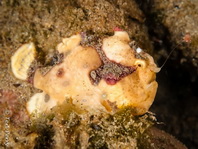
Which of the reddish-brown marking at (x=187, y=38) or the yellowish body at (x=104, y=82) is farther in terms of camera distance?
the reddish-brown marking at (x=187, y=38)

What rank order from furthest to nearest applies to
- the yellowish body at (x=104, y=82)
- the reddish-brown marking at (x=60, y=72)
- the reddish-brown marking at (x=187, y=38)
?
the reddish-brown marking at (x=187, y=38) → the reddish-brown marking at (x=60, y=72) → the yellowish body at (x=104, y=82)

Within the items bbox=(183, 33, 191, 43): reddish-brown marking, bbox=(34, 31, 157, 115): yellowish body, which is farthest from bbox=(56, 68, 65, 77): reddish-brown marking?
bbox=(183, 33, 191, 43): reddish-brown marking

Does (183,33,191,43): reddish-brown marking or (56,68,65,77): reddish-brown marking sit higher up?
(183,33,191,43): reddish-brown marking

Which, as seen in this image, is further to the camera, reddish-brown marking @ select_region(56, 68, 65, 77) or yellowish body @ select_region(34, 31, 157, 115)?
reddish-brown marking @ select_region(56, 68, 65, 77)

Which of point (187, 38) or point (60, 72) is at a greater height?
point (187, 38)

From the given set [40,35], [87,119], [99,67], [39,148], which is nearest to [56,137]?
[39,148]

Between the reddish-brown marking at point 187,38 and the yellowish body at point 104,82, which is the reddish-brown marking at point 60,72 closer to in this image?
the yellowish body at point 104,82

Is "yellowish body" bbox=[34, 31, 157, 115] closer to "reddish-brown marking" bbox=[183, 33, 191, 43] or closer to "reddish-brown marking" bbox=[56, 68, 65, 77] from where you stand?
"reddish-brown marking" bbox=[56, 68, 65, 77]

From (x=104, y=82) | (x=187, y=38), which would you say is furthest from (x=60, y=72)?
(x=187, y=38)

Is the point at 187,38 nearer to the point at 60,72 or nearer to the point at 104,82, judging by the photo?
the point at 104,82

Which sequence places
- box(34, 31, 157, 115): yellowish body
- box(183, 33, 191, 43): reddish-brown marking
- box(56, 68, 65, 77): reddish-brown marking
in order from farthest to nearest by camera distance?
box(183, 33, 191, 43): reddish-brown marking → box(56, 68, 65, 77): reddish-brown marking → box(34, 31, 157, 115): yellowish body

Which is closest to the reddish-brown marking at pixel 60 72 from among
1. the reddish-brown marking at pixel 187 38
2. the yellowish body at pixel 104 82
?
the yellowish body at pixel 104 82
